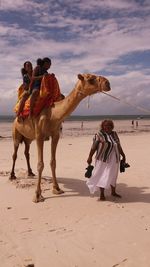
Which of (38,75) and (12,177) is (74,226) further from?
(12,177)

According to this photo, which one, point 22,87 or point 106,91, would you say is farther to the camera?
point 22,87

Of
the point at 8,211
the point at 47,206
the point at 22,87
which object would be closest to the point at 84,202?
the point at 47,206

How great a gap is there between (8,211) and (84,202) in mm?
1603

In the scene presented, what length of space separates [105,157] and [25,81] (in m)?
2.93

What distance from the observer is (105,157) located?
796 centimetres

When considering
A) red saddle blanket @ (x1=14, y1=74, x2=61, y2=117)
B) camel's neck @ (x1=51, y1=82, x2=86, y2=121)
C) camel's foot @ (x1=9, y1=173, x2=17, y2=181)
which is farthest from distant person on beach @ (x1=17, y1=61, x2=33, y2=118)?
camel's foot @ (x1=9, y1=173, x2=17, y2=181)

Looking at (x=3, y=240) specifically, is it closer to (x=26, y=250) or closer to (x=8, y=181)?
(x=26, y=250)

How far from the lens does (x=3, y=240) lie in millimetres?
5977

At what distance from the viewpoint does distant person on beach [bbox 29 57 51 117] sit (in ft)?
28.3

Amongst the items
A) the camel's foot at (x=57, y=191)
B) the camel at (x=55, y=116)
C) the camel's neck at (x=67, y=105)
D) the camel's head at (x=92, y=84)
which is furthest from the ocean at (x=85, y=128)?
the camel's head at (x=92, y=84)

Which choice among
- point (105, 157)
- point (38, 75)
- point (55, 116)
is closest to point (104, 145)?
point (105, 157)

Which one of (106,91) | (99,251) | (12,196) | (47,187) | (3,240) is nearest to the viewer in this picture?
(99,251)

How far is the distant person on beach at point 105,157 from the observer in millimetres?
7949

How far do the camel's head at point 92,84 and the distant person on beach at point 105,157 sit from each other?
747mm
